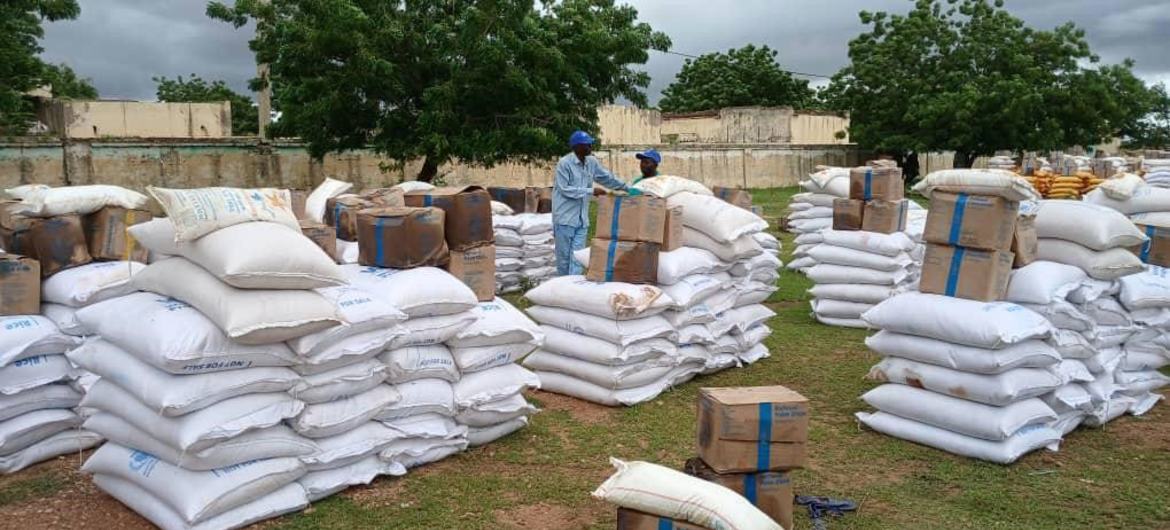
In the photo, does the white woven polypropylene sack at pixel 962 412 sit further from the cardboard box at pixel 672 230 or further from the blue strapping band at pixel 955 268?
the cardboard box at pixel 672 230

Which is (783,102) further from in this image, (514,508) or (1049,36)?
(514,508)

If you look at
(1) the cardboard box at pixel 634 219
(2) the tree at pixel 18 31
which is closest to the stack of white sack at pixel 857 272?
(1) the cardboard box at pixel 634 219

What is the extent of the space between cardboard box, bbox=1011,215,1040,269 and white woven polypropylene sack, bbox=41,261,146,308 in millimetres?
4705

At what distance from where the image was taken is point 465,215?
5016 mm

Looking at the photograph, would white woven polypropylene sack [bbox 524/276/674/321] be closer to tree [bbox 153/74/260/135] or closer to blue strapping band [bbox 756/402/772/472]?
blue strapping band [bbox 756/402/772/472]

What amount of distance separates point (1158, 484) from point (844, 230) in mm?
3939

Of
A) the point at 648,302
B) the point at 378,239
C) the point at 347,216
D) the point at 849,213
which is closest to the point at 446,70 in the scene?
the point at 347,216

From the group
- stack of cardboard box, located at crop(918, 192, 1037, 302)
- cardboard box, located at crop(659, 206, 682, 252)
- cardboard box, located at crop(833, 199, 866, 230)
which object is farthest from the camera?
cardboard box, located at crop(833, 199, 866, 230)

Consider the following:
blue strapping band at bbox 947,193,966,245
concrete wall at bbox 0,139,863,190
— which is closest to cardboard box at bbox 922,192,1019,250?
blue strapping band at bbox 947,193,966,245

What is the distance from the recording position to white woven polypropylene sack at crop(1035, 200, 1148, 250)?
4961 mm

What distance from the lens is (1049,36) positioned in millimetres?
24625

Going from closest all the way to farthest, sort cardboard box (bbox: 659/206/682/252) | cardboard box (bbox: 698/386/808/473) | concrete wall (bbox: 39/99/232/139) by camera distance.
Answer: cardboard box (bbox: 698/386/808/473)
cardboard box (bbox: 659/206/682/252)
concrete wall (bbox: 39/99/232/139)

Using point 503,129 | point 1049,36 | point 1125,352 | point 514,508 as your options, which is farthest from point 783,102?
point 514,508

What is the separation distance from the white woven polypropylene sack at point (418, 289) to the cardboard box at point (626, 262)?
1282 millimetres
